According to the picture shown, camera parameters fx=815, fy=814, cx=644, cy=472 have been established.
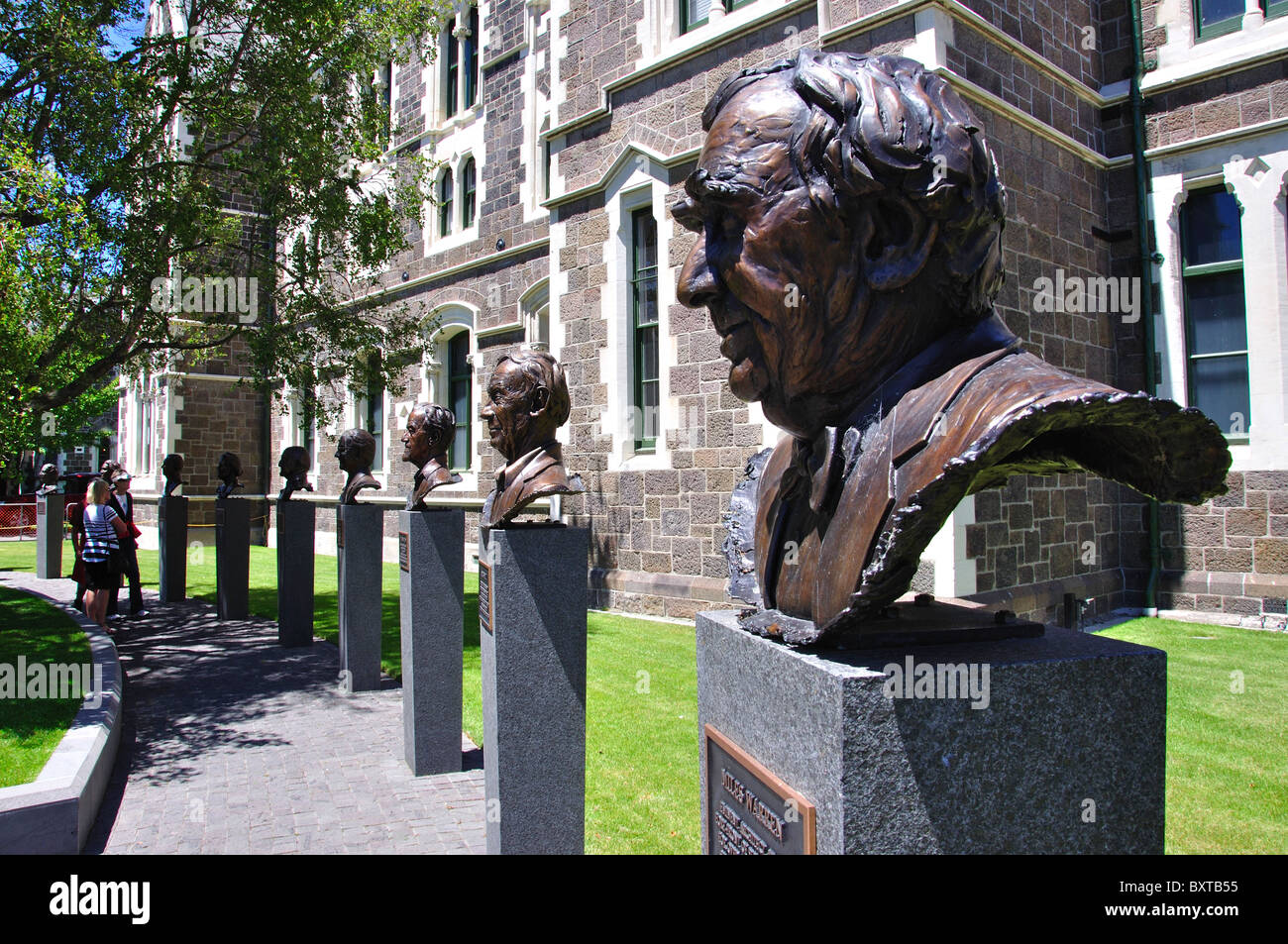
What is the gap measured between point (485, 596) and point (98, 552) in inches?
323

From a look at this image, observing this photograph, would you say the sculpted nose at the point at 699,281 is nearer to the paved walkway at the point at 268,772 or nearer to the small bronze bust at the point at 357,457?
the paved walkway at the point at 268,772

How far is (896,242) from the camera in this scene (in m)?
1.63

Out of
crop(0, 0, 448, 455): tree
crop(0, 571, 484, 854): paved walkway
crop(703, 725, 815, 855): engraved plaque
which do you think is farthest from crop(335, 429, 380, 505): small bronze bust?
crop(703, 725, 815, 855): engraved plaque

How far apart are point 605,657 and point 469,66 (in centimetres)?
1567

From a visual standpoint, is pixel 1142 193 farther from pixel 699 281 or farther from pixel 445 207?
pixel 445 207

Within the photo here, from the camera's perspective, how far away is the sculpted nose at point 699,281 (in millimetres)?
1759

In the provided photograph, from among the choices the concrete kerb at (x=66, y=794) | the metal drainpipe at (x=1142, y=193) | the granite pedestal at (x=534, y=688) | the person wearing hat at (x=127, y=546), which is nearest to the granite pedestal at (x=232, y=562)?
the person wearing hat at (x=127, y=546)

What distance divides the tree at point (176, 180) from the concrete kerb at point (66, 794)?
3.10 m

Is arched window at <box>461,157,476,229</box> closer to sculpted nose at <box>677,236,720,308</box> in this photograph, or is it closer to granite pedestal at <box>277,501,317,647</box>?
granite pedestal at <box>277,501,317,647</box>

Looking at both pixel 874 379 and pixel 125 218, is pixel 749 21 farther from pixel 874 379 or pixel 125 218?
pixel 874 379

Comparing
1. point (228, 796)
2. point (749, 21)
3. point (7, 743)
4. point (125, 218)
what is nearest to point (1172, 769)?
point (228, 796)

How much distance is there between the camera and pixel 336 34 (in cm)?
941

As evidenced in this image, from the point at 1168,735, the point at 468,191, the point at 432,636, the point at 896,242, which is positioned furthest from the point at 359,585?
the point at 468,191

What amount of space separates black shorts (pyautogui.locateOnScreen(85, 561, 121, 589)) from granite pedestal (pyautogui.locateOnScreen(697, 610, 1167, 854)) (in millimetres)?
10626
